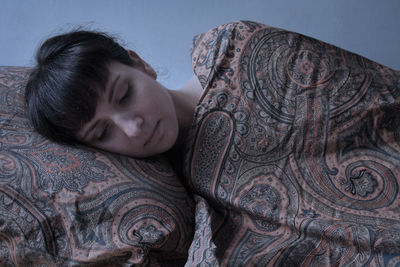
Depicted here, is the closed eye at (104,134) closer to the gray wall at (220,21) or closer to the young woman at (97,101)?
the young woman at (97,101)

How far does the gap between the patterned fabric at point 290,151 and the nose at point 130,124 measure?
0.13 metres

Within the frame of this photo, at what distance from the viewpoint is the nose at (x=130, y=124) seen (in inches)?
27.7

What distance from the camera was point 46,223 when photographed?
0.60 meters

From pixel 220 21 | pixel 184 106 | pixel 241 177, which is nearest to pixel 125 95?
pixel 184 106

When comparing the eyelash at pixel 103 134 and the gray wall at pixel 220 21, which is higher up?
the gray wall at pixel 220 21

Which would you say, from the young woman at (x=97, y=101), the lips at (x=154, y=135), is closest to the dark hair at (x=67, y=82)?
the young woman at (x=97, y=101)

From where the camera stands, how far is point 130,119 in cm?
71

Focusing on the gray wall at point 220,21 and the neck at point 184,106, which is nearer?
the neck at point 184,106

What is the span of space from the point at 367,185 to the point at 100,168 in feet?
1.66

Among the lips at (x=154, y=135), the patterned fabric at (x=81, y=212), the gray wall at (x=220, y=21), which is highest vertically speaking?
the gray wall at (x=220, y=21)

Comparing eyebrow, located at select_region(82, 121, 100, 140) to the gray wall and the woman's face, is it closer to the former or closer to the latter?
the woman's face

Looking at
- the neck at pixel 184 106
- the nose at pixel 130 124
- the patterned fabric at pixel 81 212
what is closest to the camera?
the patterned fabric at pixel 81 212

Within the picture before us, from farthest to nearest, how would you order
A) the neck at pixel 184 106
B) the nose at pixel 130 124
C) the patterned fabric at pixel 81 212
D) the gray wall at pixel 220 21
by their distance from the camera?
1. the gray wall at pixel 220 21
2. the neck at pixel 184 106
3. the nose at pixel 130 124
4. the patterned fabric at pixel 81 212

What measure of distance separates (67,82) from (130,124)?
0.49ft
